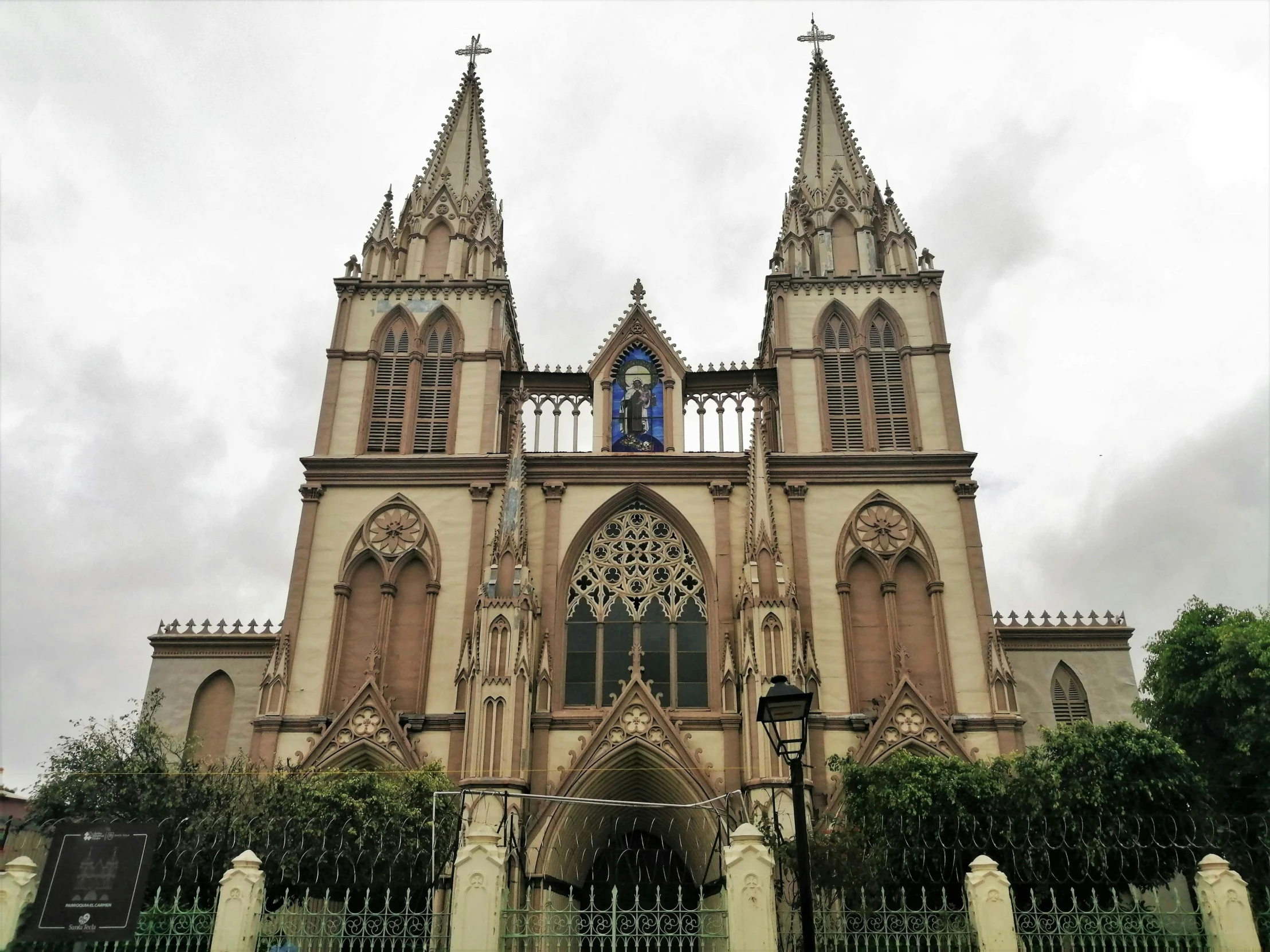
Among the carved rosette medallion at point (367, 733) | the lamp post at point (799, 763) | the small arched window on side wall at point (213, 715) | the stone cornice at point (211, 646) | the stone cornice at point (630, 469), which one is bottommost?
the lamp post at point (799, 763)

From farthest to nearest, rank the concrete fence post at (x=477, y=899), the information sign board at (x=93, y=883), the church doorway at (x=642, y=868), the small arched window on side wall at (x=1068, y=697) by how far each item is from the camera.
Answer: the small arched window on side wall at (x=1068, y=697) < the church doorway at (x=642, y=868) < the concrete fence post at (x=477, y=899) < the information sign board at (x=93, y=883)

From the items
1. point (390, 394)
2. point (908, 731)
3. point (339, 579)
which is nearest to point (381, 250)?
point (390, 394)

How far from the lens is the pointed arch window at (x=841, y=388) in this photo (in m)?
32.0

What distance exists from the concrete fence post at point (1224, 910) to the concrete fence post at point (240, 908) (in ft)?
42.0

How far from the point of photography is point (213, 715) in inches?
1200

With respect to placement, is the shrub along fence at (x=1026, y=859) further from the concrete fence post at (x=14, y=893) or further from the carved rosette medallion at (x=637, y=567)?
the concrete fence post at (x=14, y=893)

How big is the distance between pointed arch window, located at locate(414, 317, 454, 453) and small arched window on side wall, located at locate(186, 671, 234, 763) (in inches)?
360

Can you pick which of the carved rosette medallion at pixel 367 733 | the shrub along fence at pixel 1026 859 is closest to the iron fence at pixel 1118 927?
the shrub along fence at pixel 1026 859

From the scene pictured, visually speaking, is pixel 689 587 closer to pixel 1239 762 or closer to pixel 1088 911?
pixel 1239 762

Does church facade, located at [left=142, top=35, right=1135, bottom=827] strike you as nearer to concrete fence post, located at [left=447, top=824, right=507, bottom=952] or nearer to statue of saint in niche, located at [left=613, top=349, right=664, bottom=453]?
statue of saint in niche, located at [left=613, top=349, right=664, bottom=453]

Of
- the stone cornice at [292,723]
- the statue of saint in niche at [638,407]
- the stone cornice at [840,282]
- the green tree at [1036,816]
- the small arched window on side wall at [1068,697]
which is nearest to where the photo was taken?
the green tree at [1036,816]

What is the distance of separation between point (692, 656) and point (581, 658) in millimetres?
3118

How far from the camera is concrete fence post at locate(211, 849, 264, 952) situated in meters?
13.3

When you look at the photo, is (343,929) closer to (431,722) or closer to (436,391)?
(431,722)
